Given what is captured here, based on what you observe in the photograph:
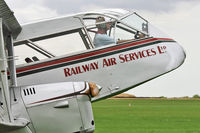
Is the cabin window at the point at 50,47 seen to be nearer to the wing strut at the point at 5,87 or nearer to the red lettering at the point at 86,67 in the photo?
the red lettering at the point at 86,67

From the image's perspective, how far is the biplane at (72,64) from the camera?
12.8 metres

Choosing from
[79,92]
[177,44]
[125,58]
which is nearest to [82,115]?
[79,92]

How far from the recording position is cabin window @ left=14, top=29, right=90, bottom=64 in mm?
14180

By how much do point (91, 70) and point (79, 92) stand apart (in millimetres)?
1447

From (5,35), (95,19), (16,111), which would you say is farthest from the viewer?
(95,19)

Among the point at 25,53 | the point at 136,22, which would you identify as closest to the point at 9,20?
the point at 25,53

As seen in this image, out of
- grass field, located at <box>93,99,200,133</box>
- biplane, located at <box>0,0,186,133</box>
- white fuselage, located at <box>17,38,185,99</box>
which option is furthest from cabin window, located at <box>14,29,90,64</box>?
grass field, located at <box>93,99,200,133</box>

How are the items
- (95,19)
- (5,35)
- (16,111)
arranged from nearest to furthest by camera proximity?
1. (16,111)
2. (5,35)
3. (95,19)

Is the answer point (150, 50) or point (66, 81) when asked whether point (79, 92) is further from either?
point (150, 50)

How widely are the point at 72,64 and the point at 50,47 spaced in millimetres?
729

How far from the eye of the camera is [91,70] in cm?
1426

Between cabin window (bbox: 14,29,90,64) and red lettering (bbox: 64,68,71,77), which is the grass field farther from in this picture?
red lettering (bbox: 64,68,71,77)

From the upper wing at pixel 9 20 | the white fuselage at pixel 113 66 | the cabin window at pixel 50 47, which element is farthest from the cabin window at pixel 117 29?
the upper wing at pixel 9 20

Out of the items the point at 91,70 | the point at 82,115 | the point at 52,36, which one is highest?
the point at 52,36
